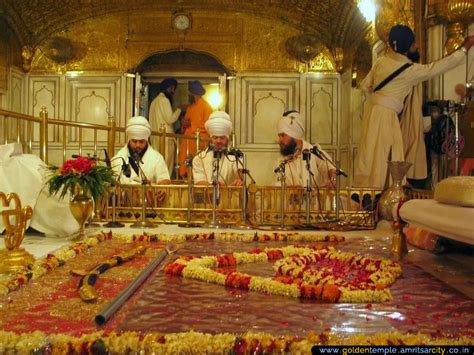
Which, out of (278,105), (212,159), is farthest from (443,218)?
(278,105)

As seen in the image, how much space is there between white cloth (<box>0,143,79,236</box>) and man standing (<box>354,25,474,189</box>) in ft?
10.7

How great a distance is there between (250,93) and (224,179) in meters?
5.97

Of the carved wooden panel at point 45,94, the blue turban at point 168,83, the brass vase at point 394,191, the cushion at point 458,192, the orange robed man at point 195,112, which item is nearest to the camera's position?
the cushion at point 458,192

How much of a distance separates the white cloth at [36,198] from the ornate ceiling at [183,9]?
7575mm

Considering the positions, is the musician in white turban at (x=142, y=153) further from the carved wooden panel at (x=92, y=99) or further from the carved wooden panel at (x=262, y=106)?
the carved wooden panel at (x=92, y=99)

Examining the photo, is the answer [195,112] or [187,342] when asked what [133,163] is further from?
[195,112]

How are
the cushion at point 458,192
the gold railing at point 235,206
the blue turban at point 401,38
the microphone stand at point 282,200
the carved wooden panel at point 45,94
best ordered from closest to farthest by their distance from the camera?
the cushion at point 458,192, the microphone stand at point 282,200, the gold railing at point 235,206, the blue turban at point 401,38, the carved wooden panel at point 45,94

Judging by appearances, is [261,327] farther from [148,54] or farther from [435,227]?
[148,54]

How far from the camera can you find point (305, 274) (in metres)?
2.68

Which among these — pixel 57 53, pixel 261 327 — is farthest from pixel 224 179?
pixel 57 53

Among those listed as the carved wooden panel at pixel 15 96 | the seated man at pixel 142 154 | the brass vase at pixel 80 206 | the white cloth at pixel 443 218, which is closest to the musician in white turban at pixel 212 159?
the seated man at pixel 142 154

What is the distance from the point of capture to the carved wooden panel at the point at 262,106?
1145 cm

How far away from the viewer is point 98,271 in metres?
2.64

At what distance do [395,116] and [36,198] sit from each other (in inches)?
148
